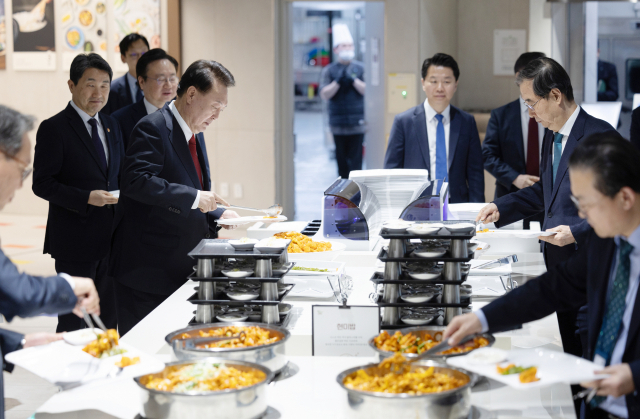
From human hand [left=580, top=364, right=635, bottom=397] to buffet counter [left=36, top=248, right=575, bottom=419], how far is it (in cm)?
27

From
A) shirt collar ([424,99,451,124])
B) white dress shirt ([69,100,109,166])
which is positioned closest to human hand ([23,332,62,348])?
white dress shirt ([69,100,109,166])

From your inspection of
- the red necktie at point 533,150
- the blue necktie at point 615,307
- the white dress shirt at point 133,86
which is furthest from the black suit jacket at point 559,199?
the white dress shirt at point 133,86

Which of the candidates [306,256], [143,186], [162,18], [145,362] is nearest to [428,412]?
[145,362]

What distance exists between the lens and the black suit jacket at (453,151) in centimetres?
498

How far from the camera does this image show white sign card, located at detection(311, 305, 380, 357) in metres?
2.20

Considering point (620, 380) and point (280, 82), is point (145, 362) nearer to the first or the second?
point (620, 380)

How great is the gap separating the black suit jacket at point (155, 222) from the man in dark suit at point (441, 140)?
2.08 m

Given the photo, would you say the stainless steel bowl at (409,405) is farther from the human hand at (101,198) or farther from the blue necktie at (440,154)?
the blue necktie at (440,154)

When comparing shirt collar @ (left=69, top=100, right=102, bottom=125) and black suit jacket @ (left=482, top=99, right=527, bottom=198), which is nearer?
shirt collar @ (left=69, top=100, right=102, bottom=125)

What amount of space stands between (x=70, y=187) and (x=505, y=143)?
120 inches

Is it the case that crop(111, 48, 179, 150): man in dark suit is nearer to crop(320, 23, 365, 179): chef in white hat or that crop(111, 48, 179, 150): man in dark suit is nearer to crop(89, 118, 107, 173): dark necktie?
crop(89, 118, 107, 173): dark necktie

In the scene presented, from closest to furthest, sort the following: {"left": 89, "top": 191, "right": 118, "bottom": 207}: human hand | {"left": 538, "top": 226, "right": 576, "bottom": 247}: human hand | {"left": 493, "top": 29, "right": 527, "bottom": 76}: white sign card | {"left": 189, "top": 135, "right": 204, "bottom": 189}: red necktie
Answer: {"left": 538, "top": 226, "right": 576, "bottom": 247}: human hand → {"left": 189, "top": 135, "right": 204, "bottom": 189}: red necktie → {"left": 89, "top": 191, "right": 118, "bottom": 207}: human hand → {"left": 493, "top": 29, "right": 527, "bottom": 76}: white sign card

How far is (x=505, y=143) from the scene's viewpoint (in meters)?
5.27

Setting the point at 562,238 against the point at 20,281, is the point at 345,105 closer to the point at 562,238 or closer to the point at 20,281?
the point at 562,238
